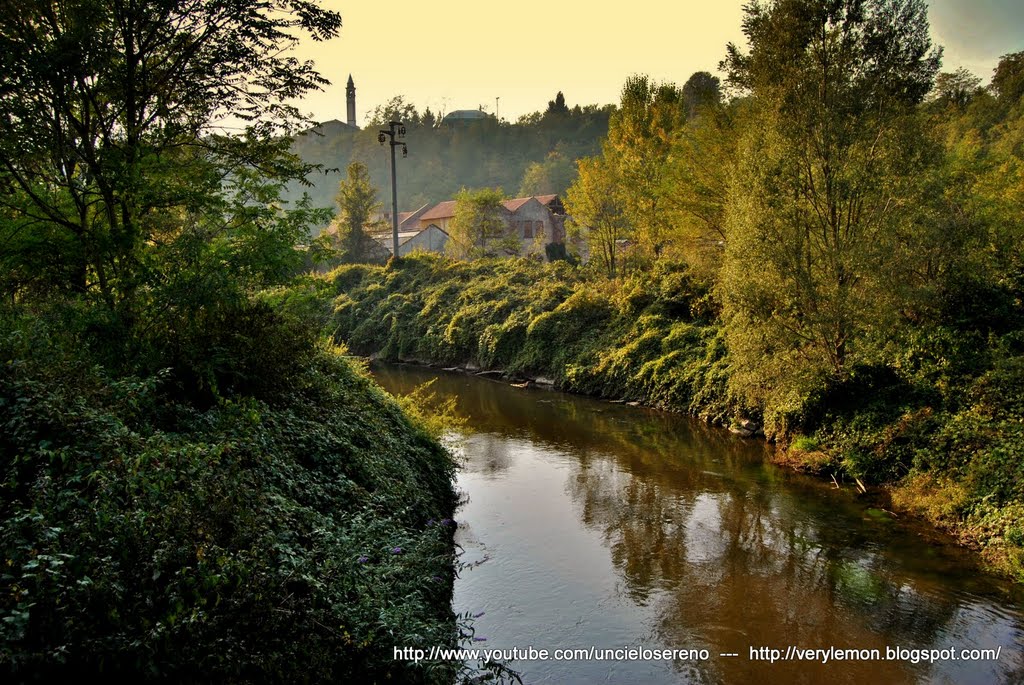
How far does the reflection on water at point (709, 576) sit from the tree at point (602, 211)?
1876cm

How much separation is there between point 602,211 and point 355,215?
85.3 ft

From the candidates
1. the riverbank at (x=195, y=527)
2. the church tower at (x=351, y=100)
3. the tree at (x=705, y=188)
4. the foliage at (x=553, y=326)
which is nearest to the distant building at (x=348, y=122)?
the church tower at (x=351, y=100)

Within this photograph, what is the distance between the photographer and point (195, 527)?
5.64 metres

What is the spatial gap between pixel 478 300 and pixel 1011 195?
22705mm

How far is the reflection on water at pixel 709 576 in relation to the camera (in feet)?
28.1

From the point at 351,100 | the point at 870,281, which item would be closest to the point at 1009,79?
the point at 870,281

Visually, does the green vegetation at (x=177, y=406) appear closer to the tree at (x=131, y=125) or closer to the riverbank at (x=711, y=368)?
the tree at (x=131, y=125)

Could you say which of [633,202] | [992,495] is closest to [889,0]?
[992,495]

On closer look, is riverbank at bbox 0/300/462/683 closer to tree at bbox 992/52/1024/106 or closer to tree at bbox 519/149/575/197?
tree at bbox 992/52/1024/106

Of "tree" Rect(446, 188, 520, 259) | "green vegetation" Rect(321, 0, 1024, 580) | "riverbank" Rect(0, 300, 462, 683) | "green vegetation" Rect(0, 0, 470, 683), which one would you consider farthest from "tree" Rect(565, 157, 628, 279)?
"riverbank" Rect(0, 300, 462, 683)

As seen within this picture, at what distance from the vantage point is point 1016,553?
10555mm

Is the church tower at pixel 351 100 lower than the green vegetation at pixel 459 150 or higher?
higher

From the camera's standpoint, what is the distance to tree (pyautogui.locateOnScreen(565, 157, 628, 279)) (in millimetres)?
34500

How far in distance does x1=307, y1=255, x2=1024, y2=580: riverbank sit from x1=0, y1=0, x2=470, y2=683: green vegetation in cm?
175
